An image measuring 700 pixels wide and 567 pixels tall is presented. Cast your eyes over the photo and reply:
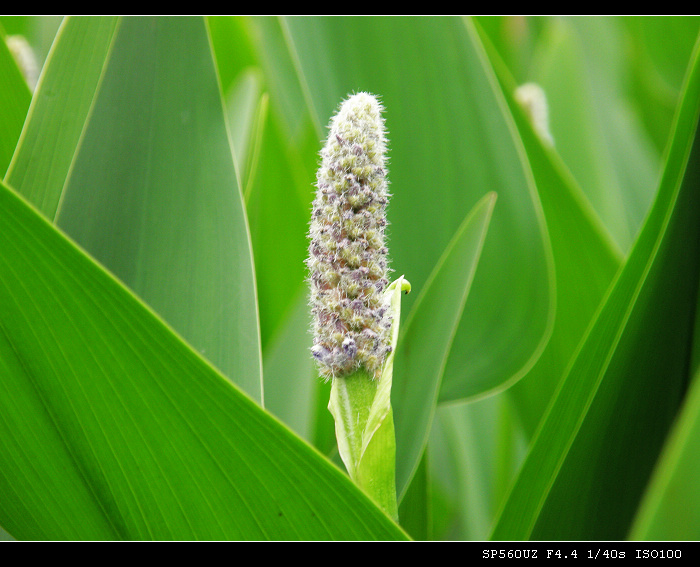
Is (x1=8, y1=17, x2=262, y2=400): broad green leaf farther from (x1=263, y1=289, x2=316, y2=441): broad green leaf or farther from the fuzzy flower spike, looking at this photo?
(x1=263, y1=289, x2=316, y2=441): broad green leaf

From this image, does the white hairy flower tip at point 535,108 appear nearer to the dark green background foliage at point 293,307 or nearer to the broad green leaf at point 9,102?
the dark green background foliage at point 293,307

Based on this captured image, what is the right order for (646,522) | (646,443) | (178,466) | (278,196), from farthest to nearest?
(278,196) < (646,443) < (178,466) < (646,522)

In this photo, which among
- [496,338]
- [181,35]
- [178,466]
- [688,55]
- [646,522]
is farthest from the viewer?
[688,55]

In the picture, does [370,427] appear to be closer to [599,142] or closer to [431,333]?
[431,333]

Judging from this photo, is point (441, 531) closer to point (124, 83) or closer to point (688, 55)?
point (124, 83)

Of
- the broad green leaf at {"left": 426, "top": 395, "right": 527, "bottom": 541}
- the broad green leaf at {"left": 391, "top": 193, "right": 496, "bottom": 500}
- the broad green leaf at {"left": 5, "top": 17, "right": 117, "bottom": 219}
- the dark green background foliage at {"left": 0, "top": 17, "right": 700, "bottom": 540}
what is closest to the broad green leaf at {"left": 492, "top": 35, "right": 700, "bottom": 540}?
the dark green background foliage at {"left": 0, "top": 17, "right": 700, "bottom": 540}

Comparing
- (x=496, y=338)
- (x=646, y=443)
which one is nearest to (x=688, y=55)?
(x=496, y=338)

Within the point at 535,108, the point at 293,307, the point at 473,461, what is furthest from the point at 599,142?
the point at 293,307
